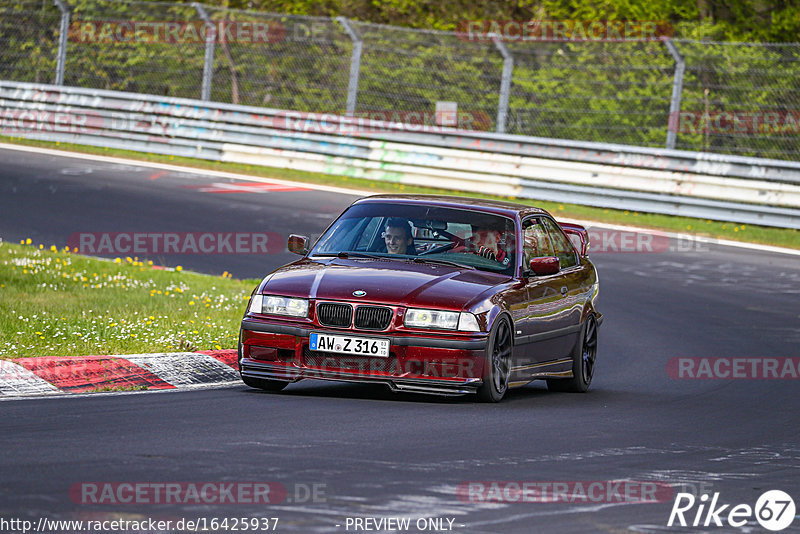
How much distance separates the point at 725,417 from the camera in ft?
31.6

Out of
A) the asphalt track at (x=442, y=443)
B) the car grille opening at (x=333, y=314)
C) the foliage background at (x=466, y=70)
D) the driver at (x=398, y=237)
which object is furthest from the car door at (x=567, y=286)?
the foliage background at (x=466, y=70)

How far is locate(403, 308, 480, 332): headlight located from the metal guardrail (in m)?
13.3

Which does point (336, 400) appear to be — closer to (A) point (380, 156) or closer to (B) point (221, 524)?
A: (B) point (221, 524)

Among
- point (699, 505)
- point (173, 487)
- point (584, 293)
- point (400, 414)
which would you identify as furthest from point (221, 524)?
point (584, 293)

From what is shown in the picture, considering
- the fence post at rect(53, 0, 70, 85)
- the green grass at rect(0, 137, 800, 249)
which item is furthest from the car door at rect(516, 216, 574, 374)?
the fence post at rect(53, 0, 70, 85)

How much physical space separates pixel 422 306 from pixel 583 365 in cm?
252

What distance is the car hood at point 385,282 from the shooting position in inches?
351

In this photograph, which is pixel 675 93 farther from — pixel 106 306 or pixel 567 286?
pixel 106 306

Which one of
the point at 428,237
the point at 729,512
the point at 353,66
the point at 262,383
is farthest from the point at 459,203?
the point at 353,66

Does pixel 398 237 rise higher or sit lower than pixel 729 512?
higher

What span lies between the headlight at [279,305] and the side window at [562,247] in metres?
2.74

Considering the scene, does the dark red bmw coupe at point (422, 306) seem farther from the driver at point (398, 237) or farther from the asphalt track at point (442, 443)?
the asphalt track at point (442, 443)

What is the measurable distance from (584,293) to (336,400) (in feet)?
9.34

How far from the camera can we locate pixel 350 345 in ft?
29.1
